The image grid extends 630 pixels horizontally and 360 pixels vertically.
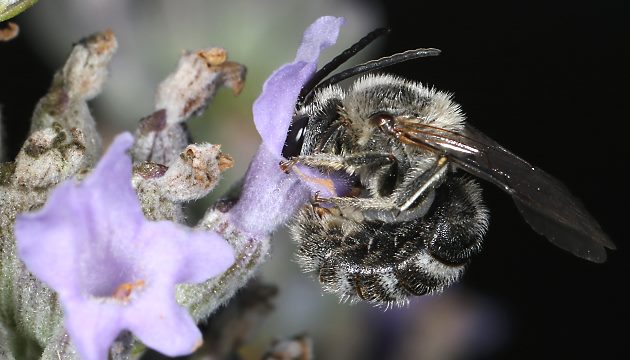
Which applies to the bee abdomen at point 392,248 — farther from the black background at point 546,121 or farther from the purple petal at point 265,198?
the black background at point 546,121

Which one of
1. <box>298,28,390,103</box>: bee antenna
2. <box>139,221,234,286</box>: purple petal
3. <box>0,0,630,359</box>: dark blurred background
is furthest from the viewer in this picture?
<box>0,0,630,359</box>: dark blurred background

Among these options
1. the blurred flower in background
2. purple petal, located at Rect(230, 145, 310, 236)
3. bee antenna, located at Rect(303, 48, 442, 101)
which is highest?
bee antenna, located at Rect(303, 48, 442, 101)

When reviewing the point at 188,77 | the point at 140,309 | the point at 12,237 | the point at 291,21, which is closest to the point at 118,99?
the point at 291,21

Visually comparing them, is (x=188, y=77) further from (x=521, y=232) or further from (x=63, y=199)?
(x=521, y=232)

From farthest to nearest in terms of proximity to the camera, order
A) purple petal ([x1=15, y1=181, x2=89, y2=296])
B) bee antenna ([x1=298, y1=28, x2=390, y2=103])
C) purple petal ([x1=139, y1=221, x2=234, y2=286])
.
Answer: bee antenna ([x1=298, y1=28, x2=390, y2=103])
purple petal ([x1=139, y1=221, x2=234, y2=286])
purple petal ([x1=15, y1=181, x2=89, y2=296])

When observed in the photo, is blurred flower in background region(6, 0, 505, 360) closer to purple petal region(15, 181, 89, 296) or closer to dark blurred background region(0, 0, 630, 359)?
dark blurred background region(0, 0, 630, 359)

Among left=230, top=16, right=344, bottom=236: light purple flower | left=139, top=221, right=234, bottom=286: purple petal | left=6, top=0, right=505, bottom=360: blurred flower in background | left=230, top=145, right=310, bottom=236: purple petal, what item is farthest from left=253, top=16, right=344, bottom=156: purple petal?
left=6, top=0, right=505, bottom=360: blurred flower in background
